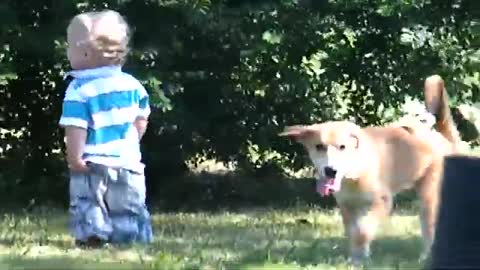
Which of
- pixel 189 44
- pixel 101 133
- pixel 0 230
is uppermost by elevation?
pixel 189 44

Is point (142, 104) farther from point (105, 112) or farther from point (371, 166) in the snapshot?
point (371, 166)

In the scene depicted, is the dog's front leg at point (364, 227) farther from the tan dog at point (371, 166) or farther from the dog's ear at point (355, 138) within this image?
the dog's ear at point (355, 138)

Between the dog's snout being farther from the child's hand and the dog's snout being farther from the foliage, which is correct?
the foliage

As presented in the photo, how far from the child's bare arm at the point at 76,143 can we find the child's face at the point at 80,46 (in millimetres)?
418

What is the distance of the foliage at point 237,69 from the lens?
30.5ft

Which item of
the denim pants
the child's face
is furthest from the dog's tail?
the child's face

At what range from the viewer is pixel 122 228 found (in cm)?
767

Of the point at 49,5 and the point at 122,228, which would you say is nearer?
the point at 122,228

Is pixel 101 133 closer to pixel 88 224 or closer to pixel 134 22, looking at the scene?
pixel 88 224

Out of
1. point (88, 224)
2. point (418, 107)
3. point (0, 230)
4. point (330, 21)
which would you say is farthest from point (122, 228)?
point (418, 107)

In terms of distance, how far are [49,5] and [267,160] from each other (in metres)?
2.34

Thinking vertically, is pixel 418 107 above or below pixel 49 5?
below

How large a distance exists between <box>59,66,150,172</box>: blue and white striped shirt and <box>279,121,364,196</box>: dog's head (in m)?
1.24

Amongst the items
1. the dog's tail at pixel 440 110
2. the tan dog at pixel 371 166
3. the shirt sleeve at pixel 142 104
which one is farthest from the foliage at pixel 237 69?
the tan dog at pixel 371 166
